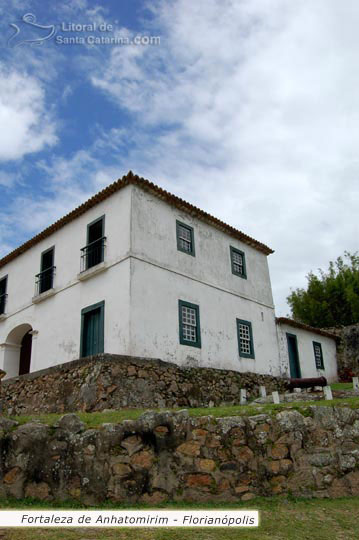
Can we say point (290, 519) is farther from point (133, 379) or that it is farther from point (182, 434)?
point (133, 379)

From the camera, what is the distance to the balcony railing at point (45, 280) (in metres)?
17.2

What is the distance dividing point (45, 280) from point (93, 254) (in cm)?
287

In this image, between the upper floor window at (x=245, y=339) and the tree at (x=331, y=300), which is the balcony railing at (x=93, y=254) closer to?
the upper floor window at (x=245, y=339)

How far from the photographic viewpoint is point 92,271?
14.9m

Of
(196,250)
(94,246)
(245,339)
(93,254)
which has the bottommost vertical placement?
(245,339)

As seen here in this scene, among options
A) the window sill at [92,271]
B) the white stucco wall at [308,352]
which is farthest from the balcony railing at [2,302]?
the white stucco wall at [308,352]

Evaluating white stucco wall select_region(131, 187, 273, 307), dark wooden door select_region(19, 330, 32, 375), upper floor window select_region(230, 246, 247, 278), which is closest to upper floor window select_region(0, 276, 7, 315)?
dark wooden door select_region(19, 330, 32, 375)

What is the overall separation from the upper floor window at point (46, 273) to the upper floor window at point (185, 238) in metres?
4.60

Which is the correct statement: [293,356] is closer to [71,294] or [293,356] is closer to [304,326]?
[304,326]

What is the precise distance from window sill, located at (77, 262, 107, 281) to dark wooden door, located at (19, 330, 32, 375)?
194 inches

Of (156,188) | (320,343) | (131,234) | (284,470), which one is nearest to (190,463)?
(284,470)

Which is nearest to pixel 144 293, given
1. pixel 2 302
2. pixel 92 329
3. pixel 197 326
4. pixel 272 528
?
pixel 92 329

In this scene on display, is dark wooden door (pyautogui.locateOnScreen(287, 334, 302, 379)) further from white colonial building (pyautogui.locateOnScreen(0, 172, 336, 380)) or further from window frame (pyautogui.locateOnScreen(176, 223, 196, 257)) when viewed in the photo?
window frame (pyautogui.locateOnScreen(176, 223, 196, 257))

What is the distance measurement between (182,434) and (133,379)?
18.9 feet
